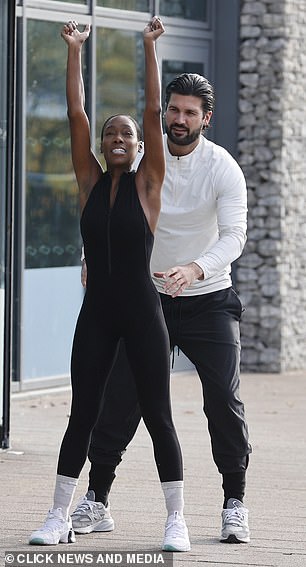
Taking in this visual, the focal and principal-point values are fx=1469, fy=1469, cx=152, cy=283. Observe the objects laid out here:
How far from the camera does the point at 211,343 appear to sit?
6363 millimetres

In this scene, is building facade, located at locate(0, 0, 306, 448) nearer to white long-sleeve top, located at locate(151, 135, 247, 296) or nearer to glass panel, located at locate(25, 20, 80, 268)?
glass panel, located at locate(25, 20, 80, 268)

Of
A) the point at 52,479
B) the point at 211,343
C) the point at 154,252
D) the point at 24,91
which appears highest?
the point at 24,91

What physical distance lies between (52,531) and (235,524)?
820mm

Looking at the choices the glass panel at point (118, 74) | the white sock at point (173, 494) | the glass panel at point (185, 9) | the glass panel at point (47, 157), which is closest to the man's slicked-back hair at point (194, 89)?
the white sock at point (173, 494)

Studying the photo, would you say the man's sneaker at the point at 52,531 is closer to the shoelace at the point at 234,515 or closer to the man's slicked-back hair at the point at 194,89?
the shoelace at the point at 234,515

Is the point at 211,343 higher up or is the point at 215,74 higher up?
the point at 215,74

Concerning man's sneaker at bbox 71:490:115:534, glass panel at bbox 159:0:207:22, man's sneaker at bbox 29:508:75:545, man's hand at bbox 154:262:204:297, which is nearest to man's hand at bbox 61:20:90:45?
man's hand at bbox 154:262:204:297

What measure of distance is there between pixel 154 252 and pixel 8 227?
8.32 feet

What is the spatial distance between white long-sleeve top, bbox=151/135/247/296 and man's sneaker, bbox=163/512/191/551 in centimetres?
97

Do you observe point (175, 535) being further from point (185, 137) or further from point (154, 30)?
point (154, 30)

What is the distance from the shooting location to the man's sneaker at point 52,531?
6082mm

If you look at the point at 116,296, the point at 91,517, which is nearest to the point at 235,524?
the point at 91,517

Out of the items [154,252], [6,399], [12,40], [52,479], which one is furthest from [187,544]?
[12,40]

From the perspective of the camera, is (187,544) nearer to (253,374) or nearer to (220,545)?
(220,545)
